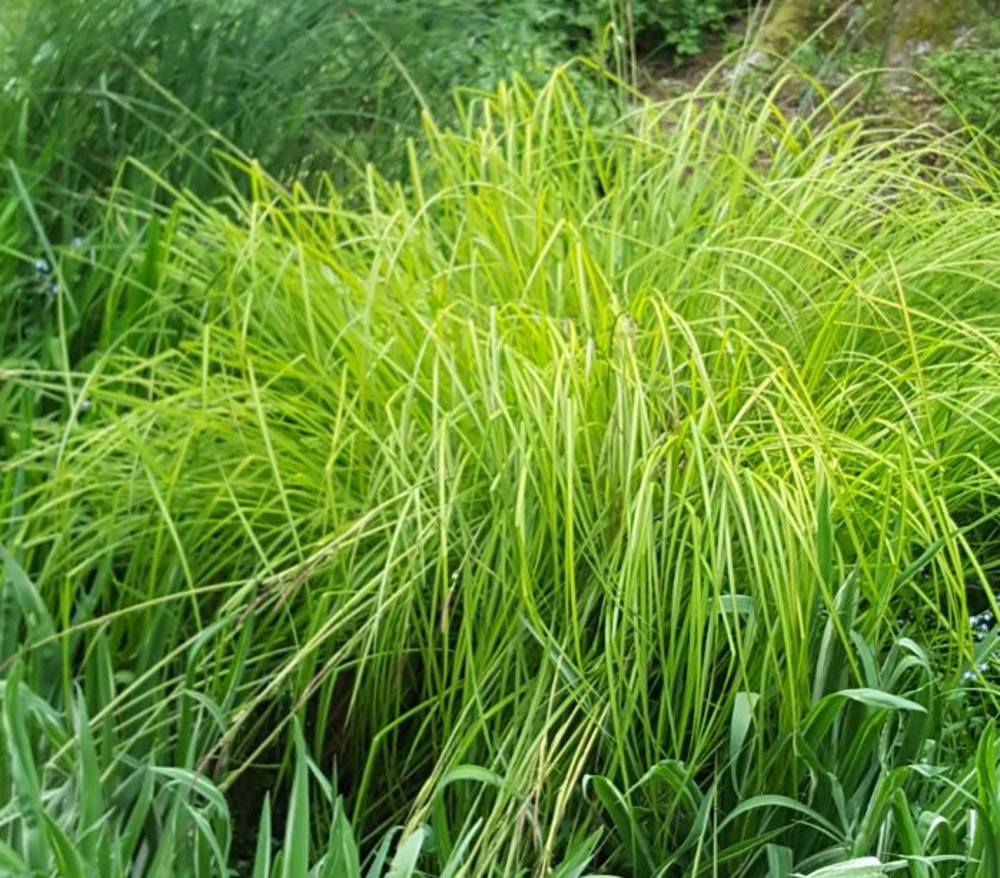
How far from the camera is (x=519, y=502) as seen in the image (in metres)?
1.97

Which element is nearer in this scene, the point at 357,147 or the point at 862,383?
the point at 862,383

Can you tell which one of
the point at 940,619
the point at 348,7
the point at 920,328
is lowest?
the point at 940,619

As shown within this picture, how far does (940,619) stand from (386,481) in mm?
851

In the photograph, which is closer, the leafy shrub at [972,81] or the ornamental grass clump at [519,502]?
the ornamental grass clump at [519,502]

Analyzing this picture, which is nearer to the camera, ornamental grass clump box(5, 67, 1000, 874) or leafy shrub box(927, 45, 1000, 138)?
ornamental grass clump box(5, 67, 1000, 874)

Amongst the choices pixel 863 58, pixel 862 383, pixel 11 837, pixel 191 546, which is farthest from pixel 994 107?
pixel 11 837

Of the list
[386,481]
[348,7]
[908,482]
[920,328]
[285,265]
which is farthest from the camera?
[348,7]

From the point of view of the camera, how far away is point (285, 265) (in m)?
2.49

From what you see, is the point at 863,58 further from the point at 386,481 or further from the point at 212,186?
the point at 386,481

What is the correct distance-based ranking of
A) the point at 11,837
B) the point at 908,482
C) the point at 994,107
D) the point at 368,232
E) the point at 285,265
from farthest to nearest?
the point at 994,107, the point at 368,232, the point at 285,265, the point at 908,482, the point at 11,837

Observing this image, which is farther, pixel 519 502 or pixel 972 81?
pixel 972 81

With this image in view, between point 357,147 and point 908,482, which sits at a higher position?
point 357,147

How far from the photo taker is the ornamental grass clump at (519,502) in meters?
2.01

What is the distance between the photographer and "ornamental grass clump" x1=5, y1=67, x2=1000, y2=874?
2012mm
